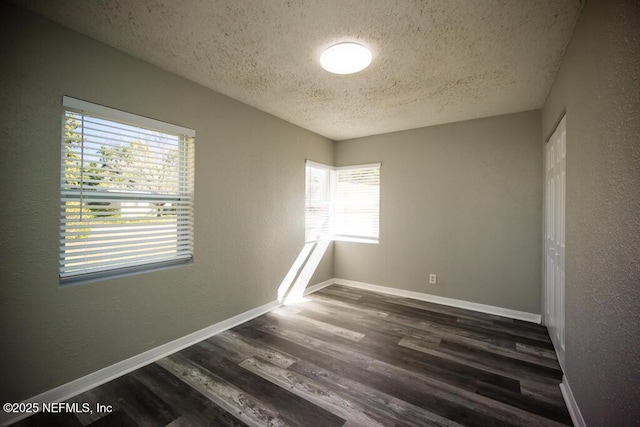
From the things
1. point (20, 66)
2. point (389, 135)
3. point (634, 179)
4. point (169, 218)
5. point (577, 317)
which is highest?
point (389, 135)

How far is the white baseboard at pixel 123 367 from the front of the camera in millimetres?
1799

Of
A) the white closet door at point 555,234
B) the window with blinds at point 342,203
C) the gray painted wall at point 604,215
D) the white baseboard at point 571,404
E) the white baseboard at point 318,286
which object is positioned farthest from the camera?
the window with blinds at point 342,203

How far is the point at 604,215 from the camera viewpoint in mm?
1295

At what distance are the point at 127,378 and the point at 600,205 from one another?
329 cm

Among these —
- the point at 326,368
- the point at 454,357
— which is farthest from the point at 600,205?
the point at 326,368

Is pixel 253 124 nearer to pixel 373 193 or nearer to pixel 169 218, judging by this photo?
pixel 169 218

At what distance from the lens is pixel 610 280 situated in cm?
123

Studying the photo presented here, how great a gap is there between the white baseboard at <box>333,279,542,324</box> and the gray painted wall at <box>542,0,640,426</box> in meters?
1.58

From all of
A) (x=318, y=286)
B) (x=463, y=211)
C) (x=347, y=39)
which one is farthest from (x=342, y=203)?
(x=347, y=39)

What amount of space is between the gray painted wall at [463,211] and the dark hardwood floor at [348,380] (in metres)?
0.65

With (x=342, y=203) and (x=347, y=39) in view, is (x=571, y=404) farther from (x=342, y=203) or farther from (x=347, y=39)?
(x=342, y=203)

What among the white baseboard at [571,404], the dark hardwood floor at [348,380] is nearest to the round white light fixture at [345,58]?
the dark hardwood floor at [348,380]

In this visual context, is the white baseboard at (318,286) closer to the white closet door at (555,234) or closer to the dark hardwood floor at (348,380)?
the dark hardwood floor at (348,380)

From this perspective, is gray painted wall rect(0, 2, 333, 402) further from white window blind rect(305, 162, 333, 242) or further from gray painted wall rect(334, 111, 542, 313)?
gray painted wall rect(334, 111, 542, 313)
